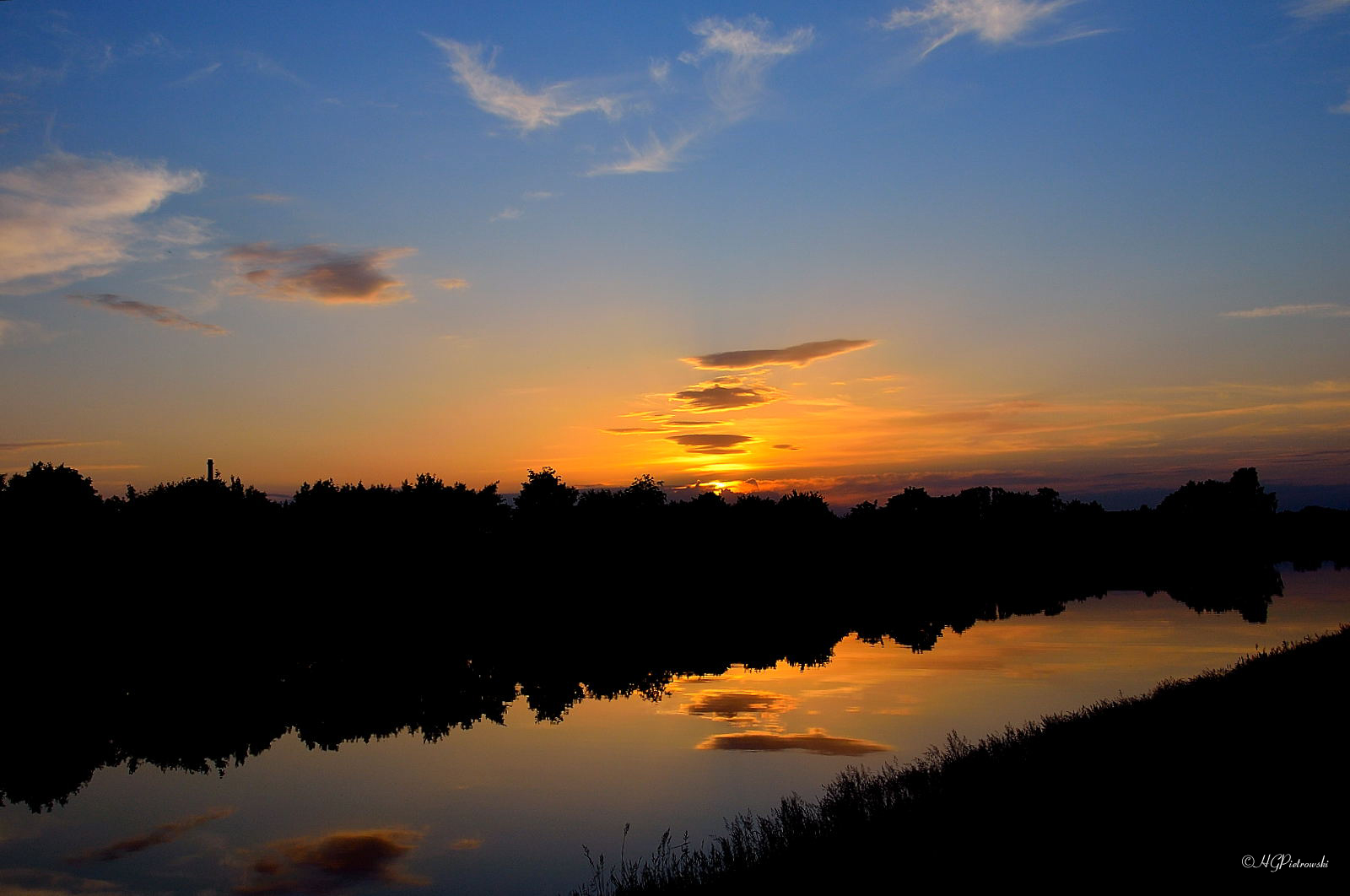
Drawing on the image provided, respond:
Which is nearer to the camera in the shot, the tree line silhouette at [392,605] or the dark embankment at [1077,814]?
the dark embankment at [1077,814]

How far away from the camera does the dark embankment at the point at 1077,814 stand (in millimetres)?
13898

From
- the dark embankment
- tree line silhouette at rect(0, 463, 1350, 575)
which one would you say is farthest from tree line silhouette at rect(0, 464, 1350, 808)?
the dark embankment

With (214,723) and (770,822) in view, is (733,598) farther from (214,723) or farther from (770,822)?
(770,822)

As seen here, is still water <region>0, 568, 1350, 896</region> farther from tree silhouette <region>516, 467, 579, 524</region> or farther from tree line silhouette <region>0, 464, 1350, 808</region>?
tree silhouette <region>516, 467, 579, 524</region>

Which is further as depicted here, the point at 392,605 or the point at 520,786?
the point at 392,605

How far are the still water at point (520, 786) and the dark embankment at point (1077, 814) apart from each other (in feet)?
9.69

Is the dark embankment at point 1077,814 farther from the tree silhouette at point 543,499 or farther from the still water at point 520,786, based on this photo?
the tree silhouette at point 543,499

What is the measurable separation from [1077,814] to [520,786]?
52.3 ft

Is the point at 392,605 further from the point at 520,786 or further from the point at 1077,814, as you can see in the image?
the point at 1077,814

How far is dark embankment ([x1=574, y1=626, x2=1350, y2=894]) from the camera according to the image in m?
13.9

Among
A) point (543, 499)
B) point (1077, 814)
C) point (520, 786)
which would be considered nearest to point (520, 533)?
point (543, 499)

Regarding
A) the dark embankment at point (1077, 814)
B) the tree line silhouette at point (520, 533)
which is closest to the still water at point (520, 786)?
the dark embankment at point (1077, 814)

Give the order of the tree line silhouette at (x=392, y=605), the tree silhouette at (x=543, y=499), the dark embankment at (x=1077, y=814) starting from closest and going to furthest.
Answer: the dark embankment at (x=1077, y=814)
the tree line silhouette at (x=392, y=605)
the tree silhouette at (x=543, y=499)

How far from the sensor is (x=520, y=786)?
27.2 m
